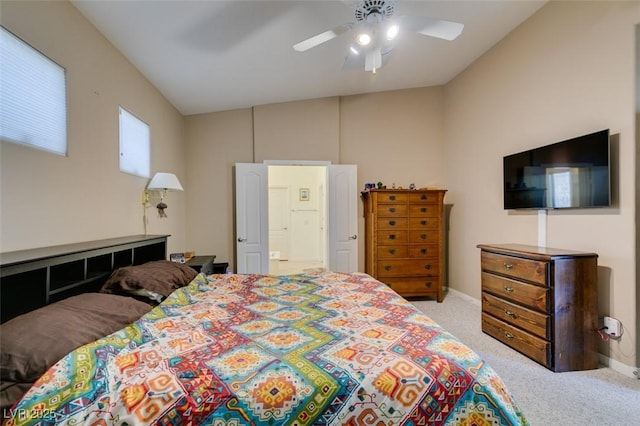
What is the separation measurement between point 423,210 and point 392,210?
0.43m

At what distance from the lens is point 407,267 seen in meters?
3.93

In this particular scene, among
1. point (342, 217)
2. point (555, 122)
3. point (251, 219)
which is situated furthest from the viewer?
point (342, 217)

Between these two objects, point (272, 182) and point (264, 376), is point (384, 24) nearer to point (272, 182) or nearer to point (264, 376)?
point (264, 376)

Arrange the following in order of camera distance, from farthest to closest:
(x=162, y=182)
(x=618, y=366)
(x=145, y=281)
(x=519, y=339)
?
1. (x=162, y=182)
2. (x=519, y=339)
3. (x=618, y=366)
4. (x=145, y=281)

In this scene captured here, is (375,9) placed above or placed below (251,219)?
above

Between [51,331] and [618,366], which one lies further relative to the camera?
[618,366]

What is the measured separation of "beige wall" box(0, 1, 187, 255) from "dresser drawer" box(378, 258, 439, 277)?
2.87 m

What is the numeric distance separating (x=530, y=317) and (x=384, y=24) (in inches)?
102

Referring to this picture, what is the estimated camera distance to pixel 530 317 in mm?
2354

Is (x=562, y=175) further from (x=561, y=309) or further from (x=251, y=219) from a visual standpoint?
(x=251, y=219)

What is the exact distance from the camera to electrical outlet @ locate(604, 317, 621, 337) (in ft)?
7.12

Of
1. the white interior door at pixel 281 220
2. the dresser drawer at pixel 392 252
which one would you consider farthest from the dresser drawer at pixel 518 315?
the white interior door at pixel 281 220

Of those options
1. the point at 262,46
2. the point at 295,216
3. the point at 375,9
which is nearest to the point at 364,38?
the point at 375,9

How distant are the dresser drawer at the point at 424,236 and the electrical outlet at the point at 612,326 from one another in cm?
188
